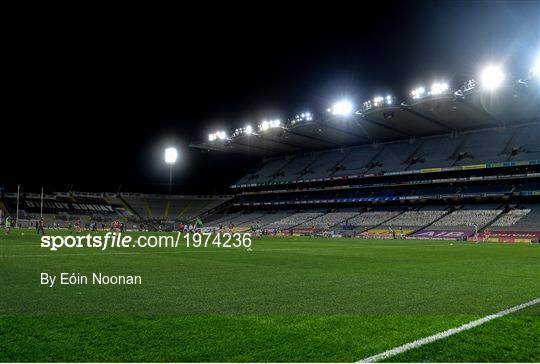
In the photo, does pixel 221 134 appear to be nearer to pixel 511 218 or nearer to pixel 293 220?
pixel 293 220

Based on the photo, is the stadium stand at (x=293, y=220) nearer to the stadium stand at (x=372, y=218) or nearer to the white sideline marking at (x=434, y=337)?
the stadium stand at (x=372, y=218)

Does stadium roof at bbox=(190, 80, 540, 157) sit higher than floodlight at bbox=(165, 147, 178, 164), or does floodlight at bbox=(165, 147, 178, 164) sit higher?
stadium roof at bbox=(190, 80, 540, 157)

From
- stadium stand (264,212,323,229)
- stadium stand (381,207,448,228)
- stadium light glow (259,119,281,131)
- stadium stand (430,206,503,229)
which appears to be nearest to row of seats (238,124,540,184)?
stadium stand (430,206,503,229)

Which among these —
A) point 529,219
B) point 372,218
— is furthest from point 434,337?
point 372,218

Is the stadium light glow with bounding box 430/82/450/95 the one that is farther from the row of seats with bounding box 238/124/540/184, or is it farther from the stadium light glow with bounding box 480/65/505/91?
the row of seats with bounding box 238/124/540/184

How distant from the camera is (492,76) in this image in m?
39.7

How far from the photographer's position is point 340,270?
12016 mm

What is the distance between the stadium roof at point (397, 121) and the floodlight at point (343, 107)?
915mm

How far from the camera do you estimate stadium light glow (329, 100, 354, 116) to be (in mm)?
52156

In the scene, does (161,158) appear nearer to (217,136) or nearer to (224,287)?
(217,136)

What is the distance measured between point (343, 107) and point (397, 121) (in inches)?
338

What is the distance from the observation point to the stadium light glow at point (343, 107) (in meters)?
52.2

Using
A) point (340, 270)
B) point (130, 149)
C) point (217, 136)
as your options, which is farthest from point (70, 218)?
point (340, 270)

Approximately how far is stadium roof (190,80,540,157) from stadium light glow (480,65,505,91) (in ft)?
6.31
